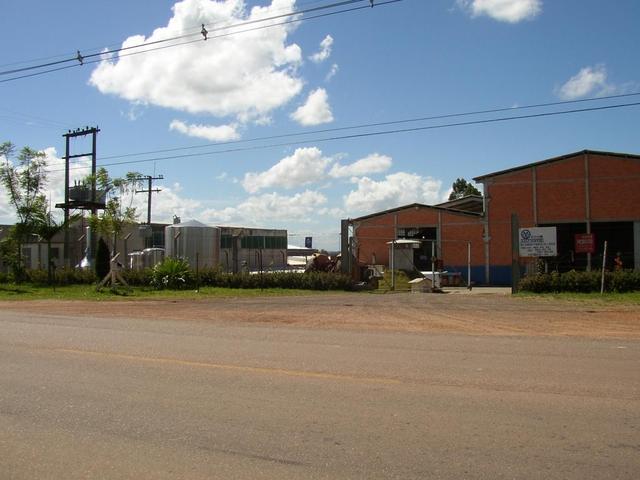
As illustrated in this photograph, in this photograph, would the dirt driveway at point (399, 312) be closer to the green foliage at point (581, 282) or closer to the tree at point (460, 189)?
the green foliage at point (581, 282)

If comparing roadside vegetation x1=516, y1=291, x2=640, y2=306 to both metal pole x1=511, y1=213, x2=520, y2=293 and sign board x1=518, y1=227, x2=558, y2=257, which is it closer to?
metal pole x1=511, y1=213, x2=520, y2=293

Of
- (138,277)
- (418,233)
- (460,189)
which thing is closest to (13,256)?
(138,277)

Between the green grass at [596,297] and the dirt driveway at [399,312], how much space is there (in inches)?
32.1

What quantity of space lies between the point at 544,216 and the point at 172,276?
2214 centimetres

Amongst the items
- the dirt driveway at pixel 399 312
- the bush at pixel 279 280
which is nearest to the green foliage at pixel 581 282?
the dirt driveway at pixel 399 312

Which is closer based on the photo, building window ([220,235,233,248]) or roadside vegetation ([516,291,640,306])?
roadside vegetation ([516,291,640,306])

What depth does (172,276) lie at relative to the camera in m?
29.3

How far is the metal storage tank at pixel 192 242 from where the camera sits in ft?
118

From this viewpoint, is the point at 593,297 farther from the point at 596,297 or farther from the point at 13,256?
the point at 13,256

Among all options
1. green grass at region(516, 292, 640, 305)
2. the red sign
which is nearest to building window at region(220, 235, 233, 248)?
the red sign

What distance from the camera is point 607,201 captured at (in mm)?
35969

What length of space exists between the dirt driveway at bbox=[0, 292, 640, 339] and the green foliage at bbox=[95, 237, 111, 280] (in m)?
6.39

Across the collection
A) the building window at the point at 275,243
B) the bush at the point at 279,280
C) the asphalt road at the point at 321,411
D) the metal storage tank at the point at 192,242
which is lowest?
the asphalt road at the point at 321,411

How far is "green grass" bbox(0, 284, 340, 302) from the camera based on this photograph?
86.1ft
